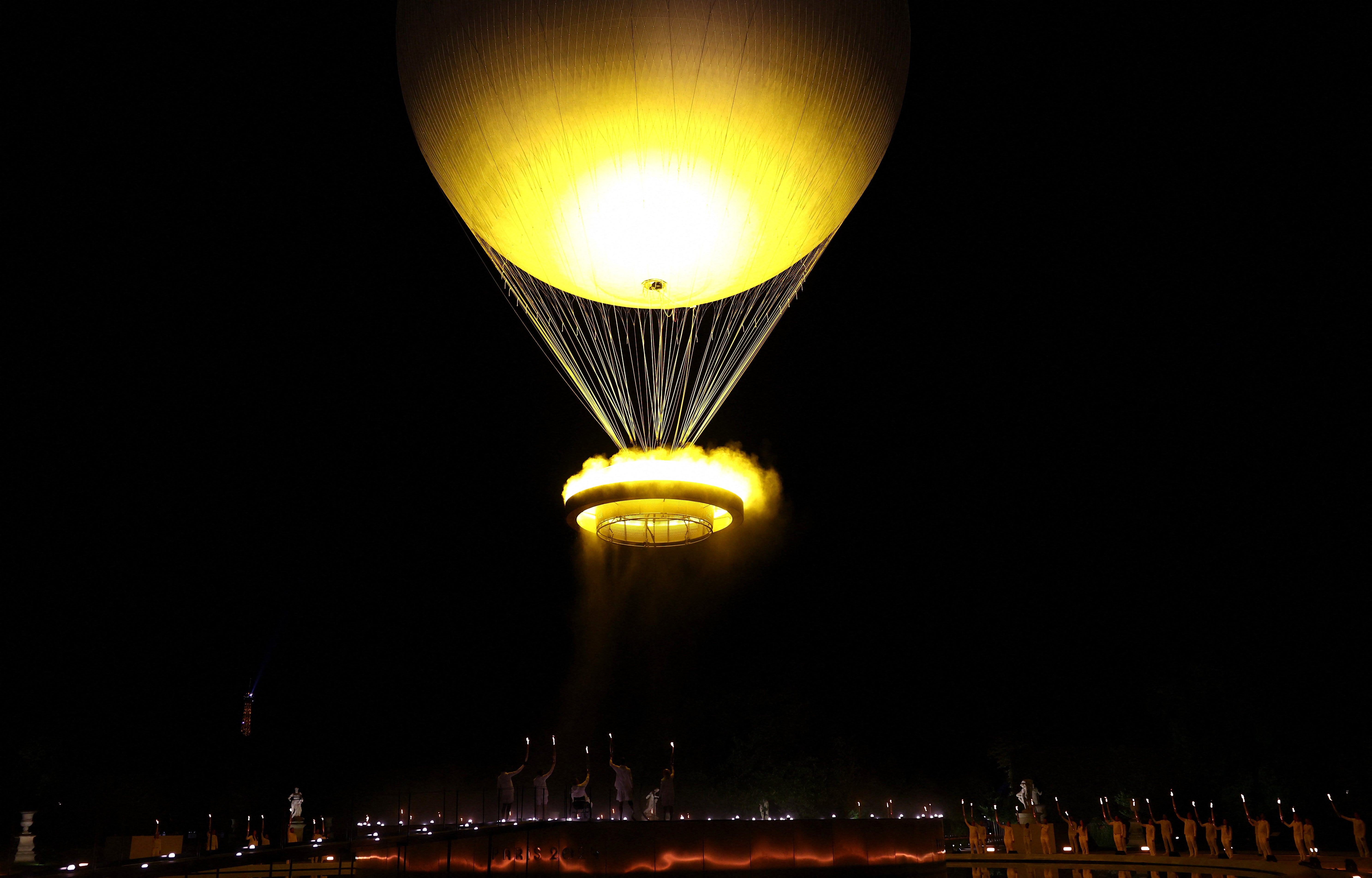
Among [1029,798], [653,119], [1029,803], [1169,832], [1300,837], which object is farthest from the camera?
[1029,798]

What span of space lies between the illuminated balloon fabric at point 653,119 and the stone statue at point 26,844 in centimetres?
1630

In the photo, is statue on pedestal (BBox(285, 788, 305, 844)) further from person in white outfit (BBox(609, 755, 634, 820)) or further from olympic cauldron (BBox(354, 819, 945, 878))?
person in white outfit (BBox(609, 755, 634, 820))

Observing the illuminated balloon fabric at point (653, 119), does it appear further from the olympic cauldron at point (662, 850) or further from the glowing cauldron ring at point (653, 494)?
the olympic cauldron at point (662, 850)

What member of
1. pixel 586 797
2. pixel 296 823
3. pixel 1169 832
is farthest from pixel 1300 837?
pixel 296 823

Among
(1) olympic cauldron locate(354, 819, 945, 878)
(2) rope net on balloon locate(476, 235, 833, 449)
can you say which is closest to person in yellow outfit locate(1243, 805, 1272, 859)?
(1) olympic cauldron locate(354, 819, 945, 878)

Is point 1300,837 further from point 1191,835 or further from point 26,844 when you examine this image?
point 26,844

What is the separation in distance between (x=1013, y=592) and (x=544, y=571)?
1494 centimetres

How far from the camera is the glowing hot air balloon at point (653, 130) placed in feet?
33.8

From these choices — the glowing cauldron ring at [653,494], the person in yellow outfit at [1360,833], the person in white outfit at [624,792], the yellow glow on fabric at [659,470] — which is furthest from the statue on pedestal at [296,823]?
the person in yellow outfit at [1360,833]

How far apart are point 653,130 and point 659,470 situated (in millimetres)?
6114

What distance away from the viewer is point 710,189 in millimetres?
12008

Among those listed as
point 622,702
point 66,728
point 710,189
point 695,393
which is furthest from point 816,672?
point 710,189

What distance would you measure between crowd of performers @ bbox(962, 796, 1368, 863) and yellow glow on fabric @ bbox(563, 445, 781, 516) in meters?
12.5

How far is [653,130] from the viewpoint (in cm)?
1108
